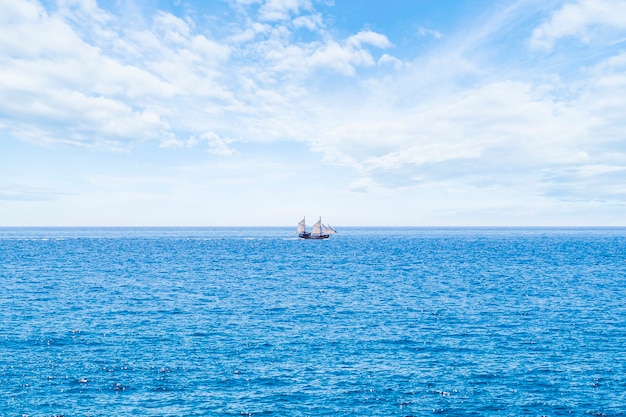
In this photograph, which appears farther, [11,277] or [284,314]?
[11,277]

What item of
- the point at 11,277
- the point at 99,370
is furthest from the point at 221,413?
the point at 11,277

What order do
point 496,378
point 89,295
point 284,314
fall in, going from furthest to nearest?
point 89,295 < point 284,314 < point 496,378

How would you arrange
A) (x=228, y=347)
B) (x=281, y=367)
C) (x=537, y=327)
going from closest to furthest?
1. (x=281, y=367)
2. (x=228, y=347)
3. (x=537, y=327)

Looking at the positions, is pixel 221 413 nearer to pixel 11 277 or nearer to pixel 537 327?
pixel 537 327

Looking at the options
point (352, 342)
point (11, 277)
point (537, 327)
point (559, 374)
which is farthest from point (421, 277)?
point (11, 277)

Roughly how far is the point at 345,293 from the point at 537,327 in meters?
33.7

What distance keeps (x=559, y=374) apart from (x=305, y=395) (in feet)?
71.7

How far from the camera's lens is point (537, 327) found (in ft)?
181

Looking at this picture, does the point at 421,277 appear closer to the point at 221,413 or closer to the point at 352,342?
the point at 352,342

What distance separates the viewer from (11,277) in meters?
97.2

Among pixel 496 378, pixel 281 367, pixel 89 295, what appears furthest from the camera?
pixel 89 295

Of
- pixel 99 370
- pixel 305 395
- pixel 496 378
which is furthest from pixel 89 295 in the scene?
pixel 496 378

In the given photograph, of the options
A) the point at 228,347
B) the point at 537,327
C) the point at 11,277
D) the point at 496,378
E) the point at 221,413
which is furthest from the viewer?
the point at 11,277

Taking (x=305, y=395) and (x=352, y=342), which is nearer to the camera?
(x=305, y=395)
